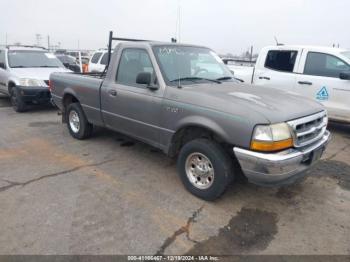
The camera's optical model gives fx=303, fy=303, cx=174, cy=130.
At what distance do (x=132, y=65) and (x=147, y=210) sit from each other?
220 centimetres

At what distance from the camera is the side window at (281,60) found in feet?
23.9

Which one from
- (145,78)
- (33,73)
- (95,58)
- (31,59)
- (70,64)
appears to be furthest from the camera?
(95,58)

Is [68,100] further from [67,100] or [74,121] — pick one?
[74,121]

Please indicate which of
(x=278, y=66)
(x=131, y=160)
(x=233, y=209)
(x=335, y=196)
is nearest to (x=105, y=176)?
(x=131, y=160)

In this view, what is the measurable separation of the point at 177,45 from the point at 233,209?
2.49 metres

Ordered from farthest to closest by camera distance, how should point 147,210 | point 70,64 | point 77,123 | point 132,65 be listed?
point 70,64 < point 77,123 < point 132,65 < point 147,210

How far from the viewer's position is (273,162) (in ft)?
9.89

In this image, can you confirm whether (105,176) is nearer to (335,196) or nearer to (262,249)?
(262,249)

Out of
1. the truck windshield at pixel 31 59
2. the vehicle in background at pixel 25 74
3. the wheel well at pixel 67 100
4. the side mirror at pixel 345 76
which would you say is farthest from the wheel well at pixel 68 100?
the side mirror at pixel 345 76

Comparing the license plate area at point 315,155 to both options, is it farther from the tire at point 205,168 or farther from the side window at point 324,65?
the side window at point 324,65

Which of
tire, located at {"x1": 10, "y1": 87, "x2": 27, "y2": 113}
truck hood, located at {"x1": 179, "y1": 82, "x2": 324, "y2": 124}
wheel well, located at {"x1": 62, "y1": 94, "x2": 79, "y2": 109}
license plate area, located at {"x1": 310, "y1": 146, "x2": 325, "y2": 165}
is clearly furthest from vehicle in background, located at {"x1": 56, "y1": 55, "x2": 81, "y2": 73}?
license plate area, located at {"x1": 310, "y1": 146, "x2": 325, "y2": 165}

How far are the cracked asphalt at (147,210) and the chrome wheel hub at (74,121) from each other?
91 cm

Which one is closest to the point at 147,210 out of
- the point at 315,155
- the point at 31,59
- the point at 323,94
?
the point at 315,155

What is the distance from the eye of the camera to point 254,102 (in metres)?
3.38
